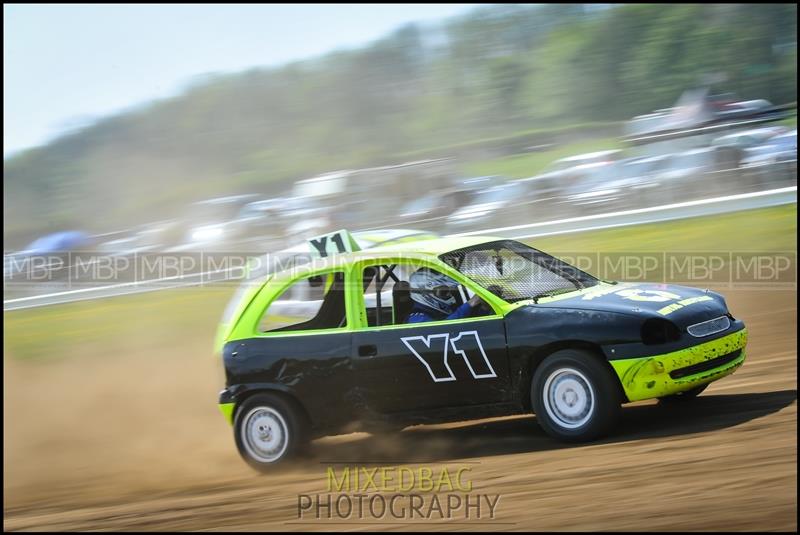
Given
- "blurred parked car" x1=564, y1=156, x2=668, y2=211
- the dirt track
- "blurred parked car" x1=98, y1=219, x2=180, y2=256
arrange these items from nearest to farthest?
the dirt track
"blurred parked car" x1=564, y1=156, x2=668, y2=211
"blurred parked car" x1=98, y1=219, x2=180, y2=256

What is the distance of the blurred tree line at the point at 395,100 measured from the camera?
16.9 m

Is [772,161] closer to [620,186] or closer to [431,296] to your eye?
[620,186]

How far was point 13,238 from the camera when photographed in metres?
19.0

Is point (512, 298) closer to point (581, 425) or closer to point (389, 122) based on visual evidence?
point (581, 425)

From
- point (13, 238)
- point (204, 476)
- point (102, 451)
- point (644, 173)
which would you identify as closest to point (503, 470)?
point (204, 476)

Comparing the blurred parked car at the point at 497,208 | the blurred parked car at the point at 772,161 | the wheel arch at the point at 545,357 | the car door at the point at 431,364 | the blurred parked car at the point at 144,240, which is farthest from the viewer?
the blurred parked car at the point at 144,240

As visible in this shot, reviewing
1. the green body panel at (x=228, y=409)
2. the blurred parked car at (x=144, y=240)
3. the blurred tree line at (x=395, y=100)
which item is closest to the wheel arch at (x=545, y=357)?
the green body panel at (x=228, y=409)

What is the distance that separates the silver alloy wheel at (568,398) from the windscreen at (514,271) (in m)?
0.69

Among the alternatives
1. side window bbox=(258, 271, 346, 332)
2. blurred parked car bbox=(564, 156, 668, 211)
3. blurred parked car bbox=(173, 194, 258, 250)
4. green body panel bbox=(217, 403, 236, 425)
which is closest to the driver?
side window bbox=(258, 271, 346, 332)

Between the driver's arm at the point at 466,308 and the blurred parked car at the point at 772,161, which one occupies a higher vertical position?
the blurred parked car at the point at 772,161

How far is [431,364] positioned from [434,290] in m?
0.58

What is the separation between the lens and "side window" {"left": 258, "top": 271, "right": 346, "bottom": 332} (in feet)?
23.3

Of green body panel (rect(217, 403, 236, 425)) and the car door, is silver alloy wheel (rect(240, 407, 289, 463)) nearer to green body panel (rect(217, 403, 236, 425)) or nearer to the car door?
green body panel (rect(217, 403, 236, 425))

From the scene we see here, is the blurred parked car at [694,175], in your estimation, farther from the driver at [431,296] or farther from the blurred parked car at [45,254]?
the blurred parked car at [45,254]
